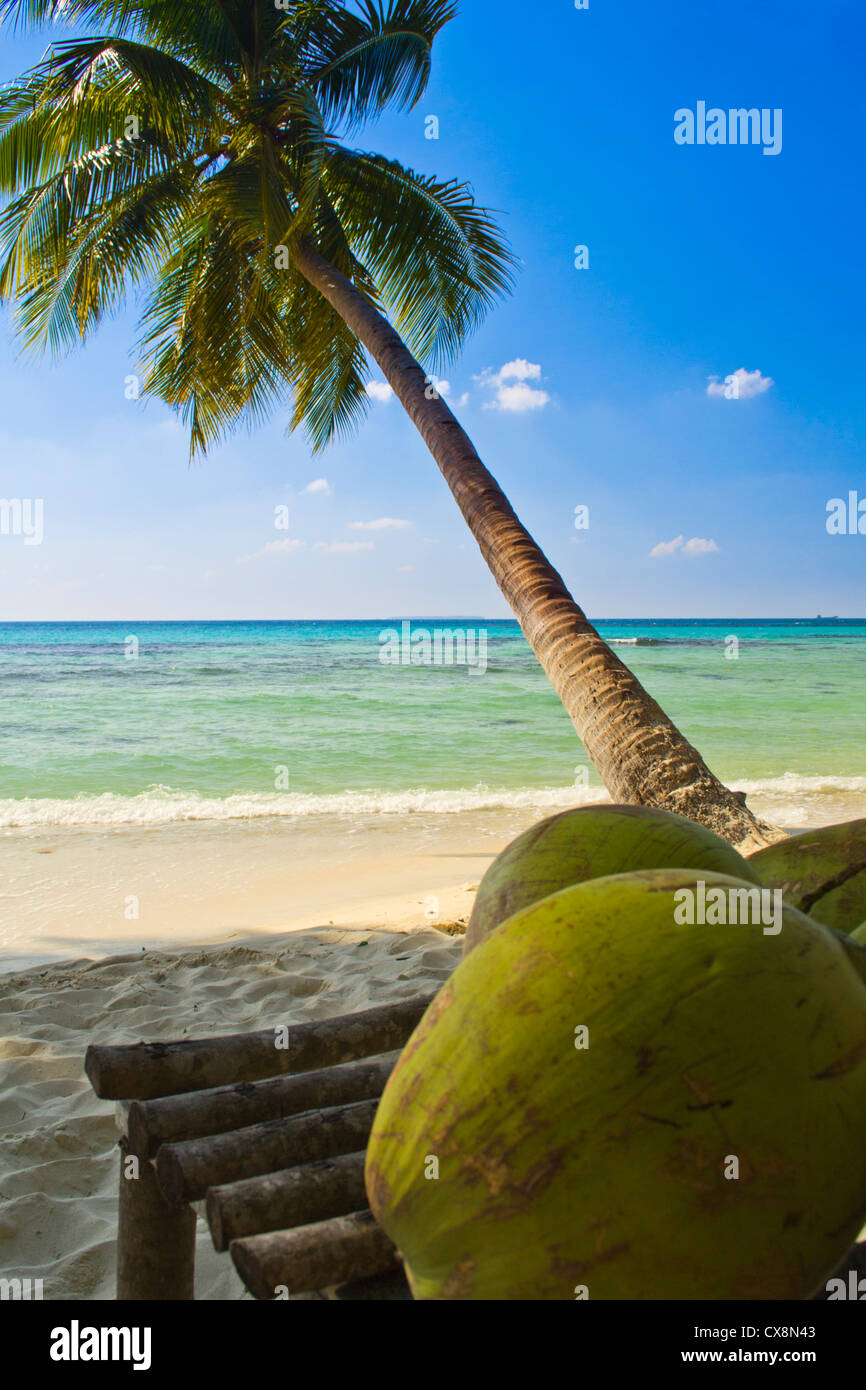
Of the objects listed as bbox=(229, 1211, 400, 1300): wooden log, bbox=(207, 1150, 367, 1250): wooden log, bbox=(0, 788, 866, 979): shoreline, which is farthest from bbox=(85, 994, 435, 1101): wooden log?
bbox=(0, 788, 866, 979): shoreline

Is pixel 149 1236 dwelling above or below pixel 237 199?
below

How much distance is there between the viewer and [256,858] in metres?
7.36

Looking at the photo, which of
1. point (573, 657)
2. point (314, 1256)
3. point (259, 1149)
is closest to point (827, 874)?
point (314, 1256)

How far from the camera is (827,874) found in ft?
3.04

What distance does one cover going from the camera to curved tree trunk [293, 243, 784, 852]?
341 cm

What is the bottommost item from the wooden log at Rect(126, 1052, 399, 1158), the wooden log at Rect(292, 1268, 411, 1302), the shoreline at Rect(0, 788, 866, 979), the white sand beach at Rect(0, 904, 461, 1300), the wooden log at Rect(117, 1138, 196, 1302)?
the shoreline at Rect(0, 788, 866, 979)

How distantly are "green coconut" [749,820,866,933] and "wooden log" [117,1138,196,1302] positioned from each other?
→ 3.35ft

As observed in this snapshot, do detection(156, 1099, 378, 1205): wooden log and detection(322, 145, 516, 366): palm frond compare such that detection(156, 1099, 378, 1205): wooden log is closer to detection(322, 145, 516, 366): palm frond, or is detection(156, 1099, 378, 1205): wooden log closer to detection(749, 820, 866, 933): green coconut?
detection(749, 820, 866, 933): green coconut

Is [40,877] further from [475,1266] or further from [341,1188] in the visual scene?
[475,1266]

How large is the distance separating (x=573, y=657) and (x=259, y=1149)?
128 inches

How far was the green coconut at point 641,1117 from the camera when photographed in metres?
0.57

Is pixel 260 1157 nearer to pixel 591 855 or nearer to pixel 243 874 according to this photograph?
pixel 591 855
